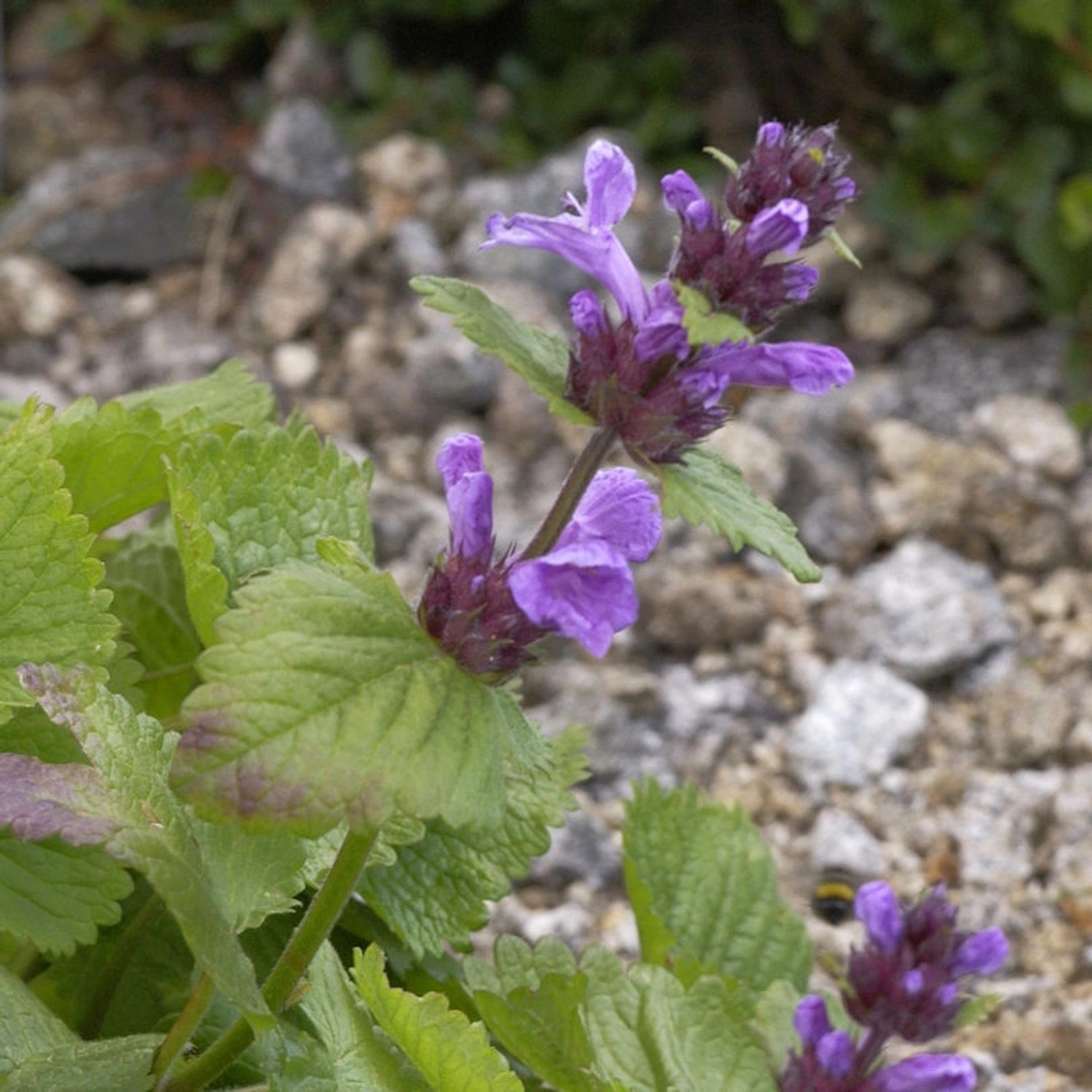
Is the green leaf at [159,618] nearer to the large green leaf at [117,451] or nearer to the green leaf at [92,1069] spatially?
the large green leaf at [117,451]

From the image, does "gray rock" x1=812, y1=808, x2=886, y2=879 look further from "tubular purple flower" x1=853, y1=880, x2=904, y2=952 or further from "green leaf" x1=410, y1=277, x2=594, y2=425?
"green leaf" x1=410, y1=277, x2=594, y2=425

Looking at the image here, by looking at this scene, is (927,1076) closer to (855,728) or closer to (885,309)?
(855,728)

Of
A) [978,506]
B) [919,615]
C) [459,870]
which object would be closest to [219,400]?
[459,870]

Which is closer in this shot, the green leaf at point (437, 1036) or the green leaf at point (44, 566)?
the green leaf at point (437, 1036)

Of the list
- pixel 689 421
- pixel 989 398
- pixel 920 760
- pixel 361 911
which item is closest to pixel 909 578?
pixel 920 760

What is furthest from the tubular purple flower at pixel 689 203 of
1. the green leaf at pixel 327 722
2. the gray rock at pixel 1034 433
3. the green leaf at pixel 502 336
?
the gray rock at pixel 1034 433

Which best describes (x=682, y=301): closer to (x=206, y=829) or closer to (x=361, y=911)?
(x=206, y=829)

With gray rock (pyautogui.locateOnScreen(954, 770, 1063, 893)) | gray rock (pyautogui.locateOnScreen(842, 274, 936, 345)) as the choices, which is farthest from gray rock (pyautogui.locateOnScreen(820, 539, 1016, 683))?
gray rock (pyautogui.locateOnScreen(842, 274, 936, 345))
